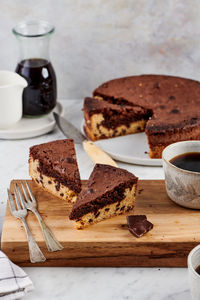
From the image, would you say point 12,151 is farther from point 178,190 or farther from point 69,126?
point 178,190

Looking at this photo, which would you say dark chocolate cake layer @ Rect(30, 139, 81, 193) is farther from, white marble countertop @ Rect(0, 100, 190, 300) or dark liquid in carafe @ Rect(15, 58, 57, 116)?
dark liquid in carafe @ Rect(15, 58, 57, 116)

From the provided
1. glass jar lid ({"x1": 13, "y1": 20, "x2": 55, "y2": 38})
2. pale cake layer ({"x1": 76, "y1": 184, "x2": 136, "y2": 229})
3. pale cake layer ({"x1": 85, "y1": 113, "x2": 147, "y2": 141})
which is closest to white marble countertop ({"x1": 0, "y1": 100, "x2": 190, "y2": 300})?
pale cake layer ({"x1": 76, "y1": 184, "x2": 136, "y2": 229})

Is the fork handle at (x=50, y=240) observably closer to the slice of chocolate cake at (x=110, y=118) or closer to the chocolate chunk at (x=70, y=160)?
the chocolate chunk at (x=70, y=160)

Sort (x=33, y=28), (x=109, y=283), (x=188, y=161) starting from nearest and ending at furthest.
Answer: (x=109, y=283), (x=188, y=161), (x=33, y=28)

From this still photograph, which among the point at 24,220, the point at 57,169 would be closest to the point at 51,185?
the point at 57,169

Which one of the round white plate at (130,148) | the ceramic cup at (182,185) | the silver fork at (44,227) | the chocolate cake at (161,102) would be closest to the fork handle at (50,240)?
the silver fork at (44,227)

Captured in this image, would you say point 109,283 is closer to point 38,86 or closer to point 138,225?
point 138,225

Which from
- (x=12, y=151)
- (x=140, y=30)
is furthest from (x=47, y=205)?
(x=140, y=30)
